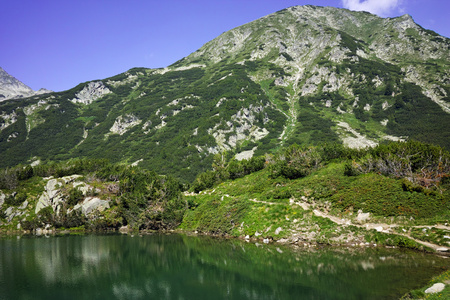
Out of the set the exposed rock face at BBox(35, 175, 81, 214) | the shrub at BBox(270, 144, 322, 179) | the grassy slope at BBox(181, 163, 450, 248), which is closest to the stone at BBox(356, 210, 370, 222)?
the grassy slope at BBox(181, 163, 450, 248)

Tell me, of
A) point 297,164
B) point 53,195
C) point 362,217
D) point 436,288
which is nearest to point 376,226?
point 362,217

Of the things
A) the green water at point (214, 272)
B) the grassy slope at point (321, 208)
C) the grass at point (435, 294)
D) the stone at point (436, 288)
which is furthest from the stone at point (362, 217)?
the stone at point (436, 288)

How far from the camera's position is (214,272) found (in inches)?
1217

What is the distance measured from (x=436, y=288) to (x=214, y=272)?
2039 centimetres

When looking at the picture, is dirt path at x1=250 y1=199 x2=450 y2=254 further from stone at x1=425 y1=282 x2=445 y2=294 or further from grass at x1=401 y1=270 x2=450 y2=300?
stone at x1=425 y1=282 x2=445 y2=294

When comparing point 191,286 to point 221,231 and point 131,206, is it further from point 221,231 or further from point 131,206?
point 131,206

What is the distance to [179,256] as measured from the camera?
1535 inches

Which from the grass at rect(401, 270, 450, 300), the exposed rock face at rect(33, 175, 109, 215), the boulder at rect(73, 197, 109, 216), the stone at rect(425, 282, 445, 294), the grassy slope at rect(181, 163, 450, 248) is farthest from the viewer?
the exposed rock face at rect(33, 175, 109, 215)

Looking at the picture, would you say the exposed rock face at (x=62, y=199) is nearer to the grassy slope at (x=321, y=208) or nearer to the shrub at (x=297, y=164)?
the grassy slope at (x=321, y=208)

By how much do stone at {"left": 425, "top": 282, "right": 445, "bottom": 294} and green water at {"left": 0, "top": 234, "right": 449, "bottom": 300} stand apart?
94.5 inches

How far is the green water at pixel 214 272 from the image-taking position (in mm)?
24062

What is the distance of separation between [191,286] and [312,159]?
1755 inches

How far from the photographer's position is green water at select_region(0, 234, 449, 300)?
78.9 feet

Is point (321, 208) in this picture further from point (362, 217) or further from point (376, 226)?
point (376, 226)
